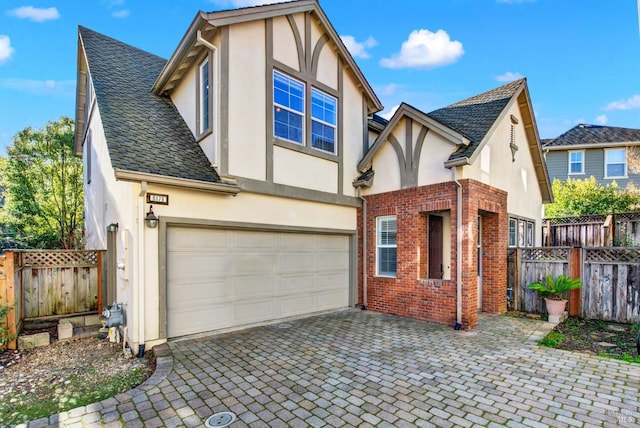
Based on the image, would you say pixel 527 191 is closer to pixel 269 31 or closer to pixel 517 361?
pixel 517 361

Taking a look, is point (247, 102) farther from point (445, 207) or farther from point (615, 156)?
point (615, 156)

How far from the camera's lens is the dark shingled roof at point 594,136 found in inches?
699

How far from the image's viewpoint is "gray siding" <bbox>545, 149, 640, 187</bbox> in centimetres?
1761

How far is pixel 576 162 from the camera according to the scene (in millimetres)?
18625

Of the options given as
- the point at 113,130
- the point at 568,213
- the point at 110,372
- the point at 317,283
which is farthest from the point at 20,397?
the point at 568,213

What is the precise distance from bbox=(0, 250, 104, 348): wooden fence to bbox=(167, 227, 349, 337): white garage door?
2707 millimetres

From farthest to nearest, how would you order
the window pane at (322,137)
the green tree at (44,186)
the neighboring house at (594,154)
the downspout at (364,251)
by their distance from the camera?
1. the neighboring house at (594,154)
2. the green tree at (44,186)
3. the downspout at (364,251)
4. the window pane at (322,137)

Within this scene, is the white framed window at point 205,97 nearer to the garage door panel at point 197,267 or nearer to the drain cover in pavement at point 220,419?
the garage door panel at point 197,267

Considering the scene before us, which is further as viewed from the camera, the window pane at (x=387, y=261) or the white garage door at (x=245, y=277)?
the window pane at (x=387, y=261)

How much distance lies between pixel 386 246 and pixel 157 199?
5.66 m

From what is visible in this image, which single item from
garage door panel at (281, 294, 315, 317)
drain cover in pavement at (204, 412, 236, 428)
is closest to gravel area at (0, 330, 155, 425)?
drain cover in pavement at (204, 412, 236, 428)

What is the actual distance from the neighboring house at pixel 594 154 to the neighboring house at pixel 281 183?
1160 cm

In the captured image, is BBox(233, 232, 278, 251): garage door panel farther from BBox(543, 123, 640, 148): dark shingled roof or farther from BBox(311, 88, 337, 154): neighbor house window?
BBox(543, 123, 640, 148): dark shingled roof

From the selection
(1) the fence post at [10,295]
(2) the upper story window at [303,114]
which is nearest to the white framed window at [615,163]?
(2) the upper story window at [303,114]
